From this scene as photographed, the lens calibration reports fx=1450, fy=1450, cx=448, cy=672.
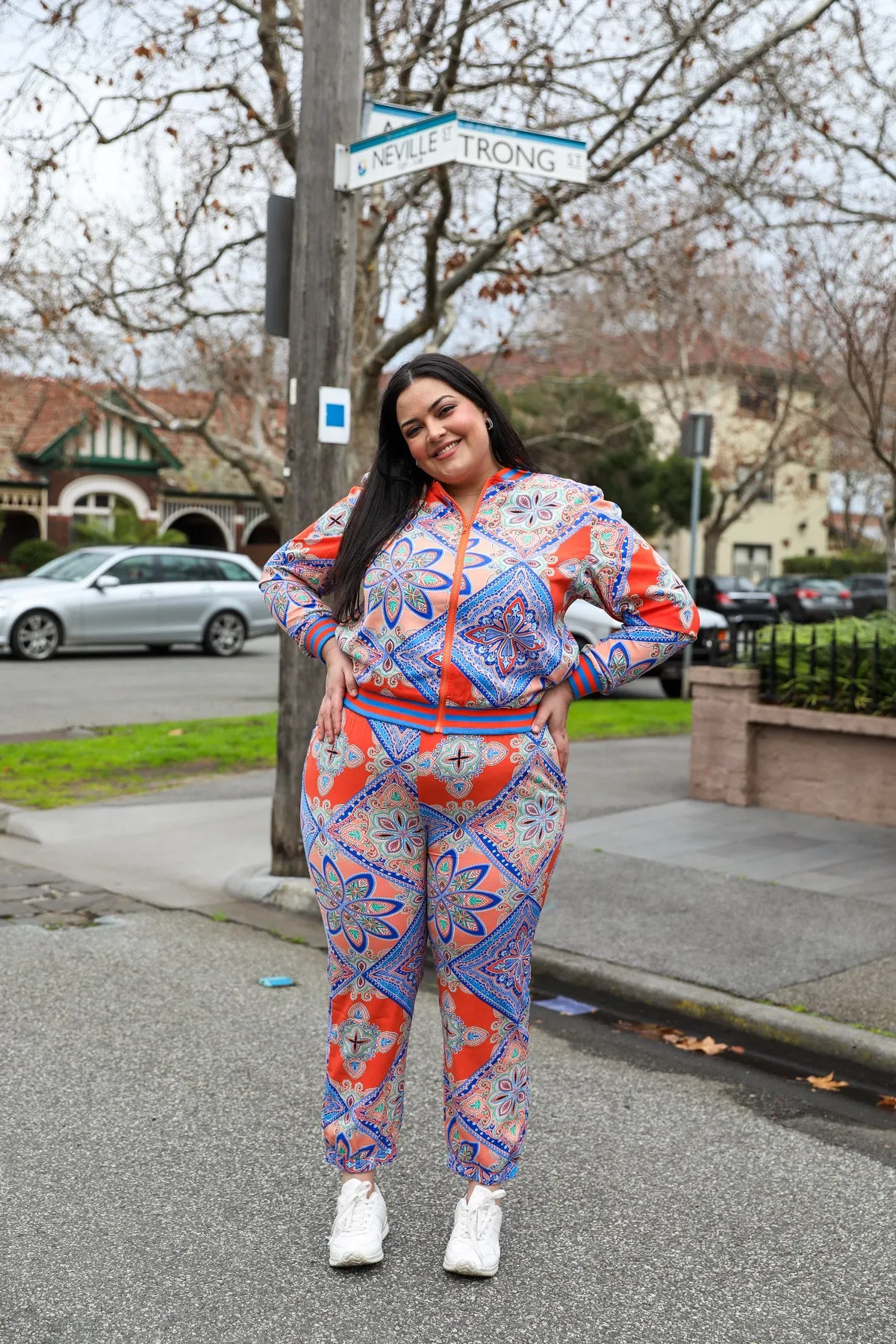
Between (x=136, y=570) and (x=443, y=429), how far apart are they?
1857cm

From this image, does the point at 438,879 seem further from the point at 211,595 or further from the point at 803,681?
the point at 211,595

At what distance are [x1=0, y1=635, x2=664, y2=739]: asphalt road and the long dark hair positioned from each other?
32.0 ft

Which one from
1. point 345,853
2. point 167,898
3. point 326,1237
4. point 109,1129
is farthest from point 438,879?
point 167,898

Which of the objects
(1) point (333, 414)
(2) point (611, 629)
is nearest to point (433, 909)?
(1) point (333, 414)

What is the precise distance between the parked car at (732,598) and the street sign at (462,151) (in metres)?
19.2

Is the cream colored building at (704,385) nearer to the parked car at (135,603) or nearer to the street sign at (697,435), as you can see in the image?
the street sign at (697,435)

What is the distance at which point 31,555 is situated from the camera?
34.2 meters

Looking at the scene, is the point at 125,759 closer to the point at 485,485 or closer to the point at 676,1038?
the point at 676,1038

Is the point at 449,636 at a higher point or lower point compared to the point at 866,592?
higher

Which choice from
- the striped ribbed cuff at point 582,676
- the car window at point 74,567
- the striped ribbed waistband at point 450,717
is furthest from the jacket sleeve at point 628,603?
the car window at point 74,567

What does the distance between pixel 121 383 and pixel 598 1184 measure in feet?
50.0

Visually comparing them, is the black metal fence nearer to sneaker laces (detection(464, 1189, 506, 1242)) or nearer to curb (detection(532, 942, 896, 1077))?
curb (detection(532, 942, 896, 1077))

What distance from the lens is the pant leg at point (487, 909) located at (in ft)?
9.78

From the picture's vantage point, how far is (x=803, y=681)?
8.98m
